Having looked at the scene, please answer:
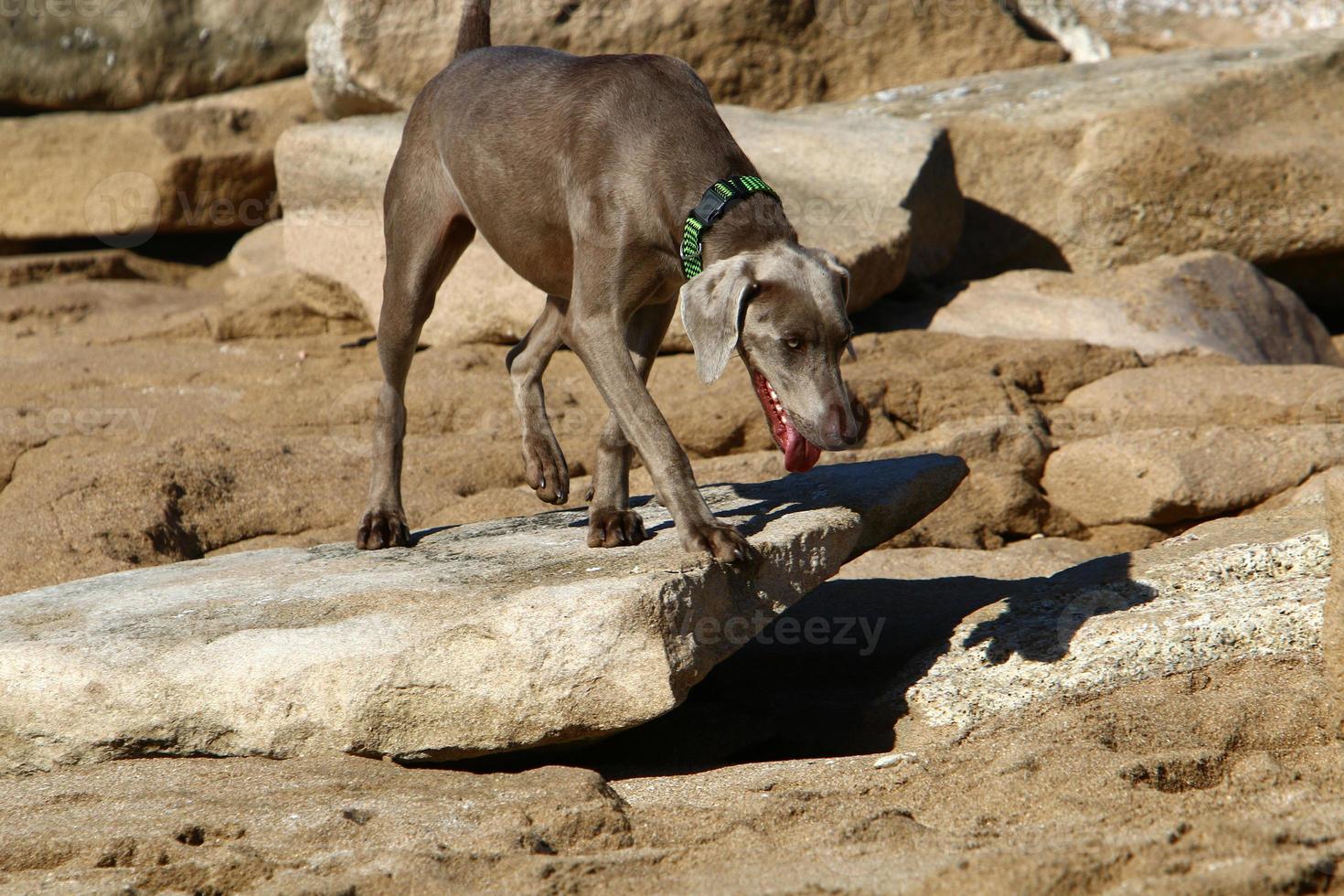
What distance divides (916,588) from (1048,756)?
1704mm

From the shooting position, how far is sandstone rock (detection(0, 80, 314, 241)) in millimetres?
10828

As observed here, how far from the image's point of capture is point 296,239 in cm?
893

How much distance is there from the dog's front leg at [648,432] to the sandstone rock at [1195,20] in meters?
8.05

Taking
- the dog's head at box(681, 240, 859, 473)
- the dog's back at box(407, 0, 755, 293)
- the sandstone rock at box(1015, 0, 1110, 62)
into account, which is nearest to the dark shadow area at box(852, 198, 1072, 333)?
the sandstone rock at box(1015, 0, 1110, 62)

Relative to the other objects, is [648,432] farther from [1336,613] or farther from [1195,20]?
[1195,20]

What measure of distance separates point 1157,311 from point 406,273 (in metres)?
4.55

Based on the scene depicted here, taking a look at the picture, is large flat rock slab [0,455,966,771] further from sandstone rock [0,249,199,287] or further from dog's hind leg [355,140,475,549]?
sandstone rock [0,249,199,287]

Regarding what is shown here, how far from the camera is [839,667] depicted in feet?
15.0

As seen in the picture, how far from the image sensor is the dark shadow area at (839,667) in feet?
13.3

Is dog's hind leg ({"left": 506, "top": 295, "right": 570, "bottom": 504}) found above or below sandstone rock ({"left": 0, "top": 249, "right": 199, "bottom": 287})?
above

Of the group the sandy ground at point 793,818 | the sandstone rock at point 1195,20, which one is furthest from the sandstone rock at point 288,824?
the sandstone rock at point 1195,20

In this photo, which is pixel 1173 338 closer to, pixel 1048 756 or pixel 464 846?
pixel 1048 756

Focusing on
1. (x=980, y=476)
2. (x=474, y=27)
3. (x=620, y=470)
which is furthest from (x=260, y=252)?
(x=620, y=470)

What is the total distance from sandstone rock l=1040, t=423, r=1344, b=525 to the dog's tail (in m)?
3.05
